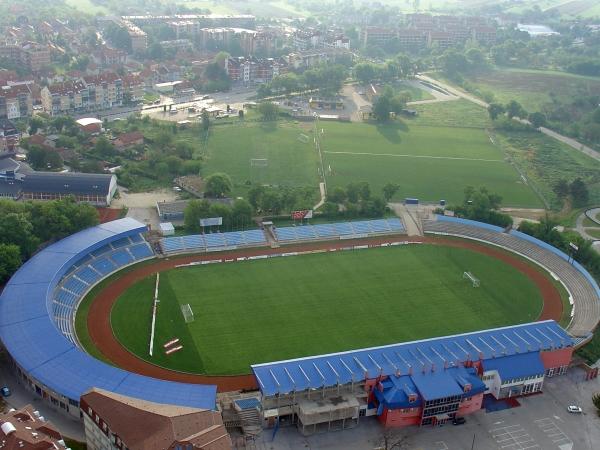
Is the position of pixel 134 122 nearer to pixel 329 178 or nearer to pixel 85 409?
pixel 329 178

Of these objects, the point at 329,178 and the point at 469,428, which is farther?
the point at 329,178

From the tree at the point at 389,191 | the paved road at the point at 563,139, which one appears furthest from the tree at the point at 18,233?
the paved road at the point at 563,139

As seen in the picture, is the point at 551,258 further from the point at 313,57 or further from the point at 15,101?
the point at 313,57

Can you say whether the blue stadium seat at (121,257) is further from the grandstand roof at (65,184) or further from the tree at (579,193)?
the tree at (579,193)

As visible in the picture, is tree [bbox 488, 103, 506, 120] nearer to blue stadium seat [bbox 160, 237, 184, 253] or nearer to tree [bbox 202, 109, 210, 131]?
tree [bbox 202, 109, 210, 131]

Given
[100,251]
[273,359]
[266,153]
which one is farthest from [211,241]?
[266,153]

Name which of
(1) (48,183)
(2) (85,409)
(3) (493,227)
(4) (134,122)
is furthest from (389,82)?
(2) (85,409)

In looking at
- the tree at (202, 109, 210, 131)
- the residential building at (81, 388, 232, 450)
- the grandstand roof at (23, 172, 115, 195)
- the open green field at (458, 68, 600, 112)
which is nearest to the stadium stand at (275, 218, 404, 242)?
the grandstand roof at (23, 172, 115, 195)
